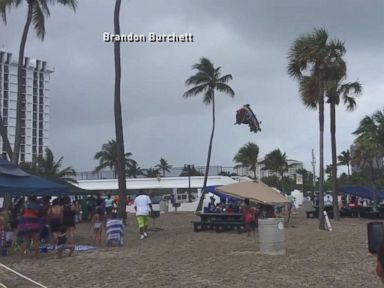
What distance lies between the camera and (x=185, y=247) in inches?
639

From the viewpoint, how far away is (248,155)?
224ft

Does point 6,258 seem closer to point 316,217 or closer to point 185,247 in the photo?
point 185,247

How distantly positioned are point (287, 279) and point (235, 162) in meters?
58.7

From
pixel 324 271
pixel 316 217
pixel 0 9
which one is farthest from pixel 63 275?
pixel 316 217

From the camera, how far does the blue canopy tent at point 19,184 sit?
15.1 meters

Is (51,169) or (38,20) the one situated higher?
(38,20)

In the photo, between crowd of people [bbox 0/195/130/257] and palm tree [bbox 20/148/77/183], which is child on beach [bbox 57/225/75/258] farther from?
palm tree [bbox 20/148/77/183]

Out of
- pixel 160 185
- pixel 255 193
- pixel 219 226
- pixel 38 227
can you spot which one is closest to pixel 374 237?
pixel 38 227

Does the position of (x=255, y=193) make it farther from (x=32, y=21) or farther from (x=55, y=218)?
(x=32, y=21)

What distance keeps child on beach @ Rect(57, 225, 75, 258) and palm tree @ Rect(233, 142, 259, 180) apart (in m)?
54.5

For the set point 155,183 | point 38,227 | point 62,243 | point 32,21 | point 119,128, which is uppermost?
point 32,21

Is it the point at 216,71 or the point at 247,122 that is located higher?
the point at 216,71

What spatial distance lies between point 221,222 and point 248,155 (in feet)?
152

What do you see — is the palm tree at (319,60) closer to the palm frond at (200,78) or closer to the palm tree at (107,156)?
the palm frond at (200,78)
